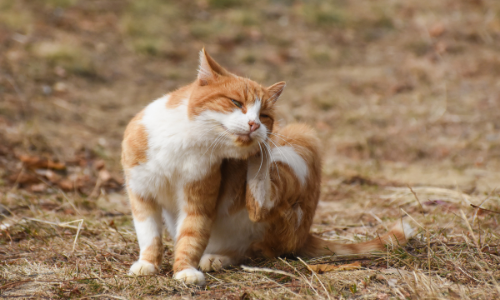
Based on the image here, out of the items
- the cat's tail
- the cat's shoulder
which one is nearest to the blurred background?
the cat's shoulder

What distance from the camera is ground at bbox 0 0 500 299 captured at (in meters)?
2.10

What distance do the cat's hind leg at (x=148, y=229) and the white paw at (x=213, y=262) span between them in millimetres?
240

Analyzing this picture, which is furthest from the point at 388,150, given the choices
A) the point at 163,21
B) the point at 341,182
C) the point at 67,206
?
the point at 163,21

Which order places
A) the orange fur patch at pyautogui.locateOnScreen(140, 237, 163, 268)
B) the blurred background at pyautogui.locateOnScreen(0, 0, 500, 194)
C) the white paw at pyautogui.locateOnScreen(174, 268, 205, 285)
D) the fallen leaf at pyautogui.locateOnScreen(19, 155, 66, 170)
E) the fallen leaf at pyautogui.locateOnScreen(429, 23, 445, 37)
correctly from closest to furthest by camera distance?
1. the white paw at pyautogui.locateOnScreen(174, 268, 205, 285)
2. the orange fur patch at pyautogui.locateOnScreen(140, 237, 163, 268)
3. the fallen leaf at pyautogui.locateOnScreen(19, 155, 66, 170)
4. the blurred background at pyautogui.locateOnScreen(0, 0, 500, 194)
5. the fallen leaf at pyautogui.locateOnScreen(429, 23, 445, 37)

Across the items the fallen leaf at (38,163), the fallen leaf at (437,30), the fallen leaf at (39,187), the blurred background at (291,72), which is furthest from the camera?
the fallen leaf at (437,30)

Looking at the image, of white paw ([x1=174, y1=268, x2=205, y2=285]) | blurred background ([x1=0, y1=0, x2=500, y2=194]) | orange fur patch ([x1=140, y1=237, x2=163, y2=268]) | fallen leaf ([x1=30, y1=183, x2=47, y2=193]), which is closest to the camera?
white paw ([x1=174, y1=268, x2=205, y2=285])

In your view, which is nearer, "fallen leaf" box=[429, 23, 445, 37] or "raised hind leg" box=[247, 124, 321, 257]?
"raised hind leg" box=[247, 124, 321, 257]

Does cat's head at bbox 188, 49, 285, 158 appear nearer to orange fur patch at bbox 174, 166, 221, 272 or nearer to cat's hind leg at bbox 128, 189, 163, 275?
orange fur patch at bbox 174, 166, 221, 272

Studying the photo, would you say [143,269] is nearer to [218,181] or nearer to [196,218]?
[196,218]

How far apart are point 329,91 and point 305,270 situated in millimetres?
4341

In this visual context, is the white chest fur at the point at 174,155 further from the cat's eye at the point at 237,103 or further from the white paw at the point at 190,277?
the white paw at the point at 190,277

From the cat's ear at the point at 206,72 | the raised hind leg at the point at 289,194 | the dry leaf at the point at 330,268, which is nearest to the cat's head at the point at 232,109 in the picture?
the cat's ear at the point at 206,72

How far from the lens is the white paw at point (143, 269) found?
2123mm

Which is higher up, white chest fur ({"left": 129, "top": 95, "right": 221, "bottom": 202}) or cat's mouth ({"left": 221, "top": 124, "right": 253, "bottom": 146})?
cat's mouth ({"left": 221, "top": 124, "right": 253, "bottom": 146})
